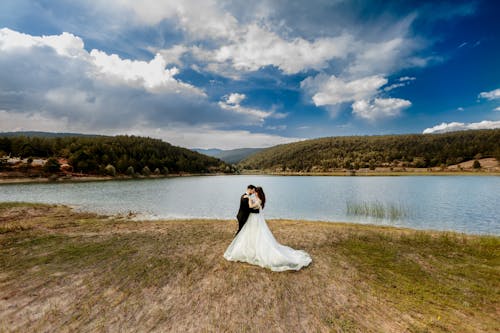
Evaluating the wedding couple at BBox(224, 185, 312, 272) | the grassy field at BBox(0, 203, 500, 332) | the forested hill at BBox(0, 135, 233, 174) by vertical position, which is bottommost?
the grassy field at BBox(0, 203, 500, 332)

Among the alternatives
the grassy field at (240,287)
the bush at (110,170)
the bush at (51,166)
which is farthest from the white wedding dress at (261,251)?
the bush at (110,170)

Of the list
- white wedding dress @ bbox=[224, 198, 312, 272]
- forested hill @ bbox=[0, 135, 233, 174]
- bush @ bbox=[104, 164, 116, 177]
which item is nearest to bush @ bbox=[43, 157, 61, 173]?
forested hill @ bbox=[0, 135, 233, 174]

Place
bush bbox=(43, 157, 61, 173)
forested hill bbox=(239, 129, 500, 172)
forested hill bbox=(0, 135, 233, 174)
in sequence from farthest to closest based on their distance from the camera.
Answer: forested hill bbox=(239, 129, 500, 172) < forested hill bbox=(0, 135, 233, 174) < bush bbox=(43, 157, 61, 173)

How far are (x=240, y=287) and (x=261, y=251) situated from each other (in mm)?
2009

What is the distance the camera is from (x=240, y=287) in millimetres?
7176

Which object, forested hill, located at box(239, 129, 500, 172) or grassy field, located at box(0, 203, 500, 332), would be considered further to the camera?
forested hill, located at box(239, 129, 500, 172)

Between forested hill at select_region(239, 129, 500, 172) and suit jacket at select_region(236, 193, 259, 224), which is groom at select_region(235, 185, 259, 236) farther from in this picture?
forested hill at select_region(239, 129, 500, 172)

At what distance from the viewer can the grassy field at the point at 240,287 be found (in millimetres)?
5320

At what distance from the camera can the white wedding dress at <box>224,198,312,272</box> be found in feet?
28.4

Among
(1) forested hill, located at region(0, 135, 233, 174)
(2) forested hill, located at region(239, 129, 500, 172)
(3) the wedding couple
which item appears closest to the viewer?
(3) the wedding couple

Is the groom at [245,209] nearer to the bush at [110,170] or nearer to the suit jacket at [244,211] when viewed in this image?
the suit jacket at [244,211]

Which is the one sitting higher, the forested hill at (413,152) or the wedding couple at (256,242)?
the forested hill at (413,152)

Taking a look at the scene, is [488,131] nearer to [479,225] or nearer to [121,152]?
[479,225]

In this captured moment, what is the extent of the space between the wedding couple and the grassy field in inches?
18.2
